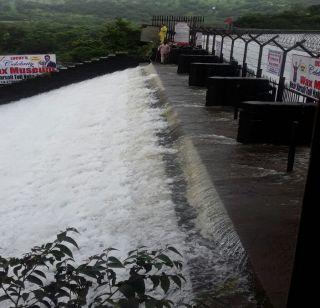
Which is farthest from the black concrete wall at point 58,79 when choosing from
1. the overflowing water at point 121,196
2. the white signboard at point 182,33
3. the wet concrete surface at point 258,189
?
the wet concrete surface at point 258,189

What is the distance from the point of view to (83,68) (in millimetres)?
21562

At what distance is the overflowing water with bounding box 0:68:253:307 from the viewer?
468 centimetres

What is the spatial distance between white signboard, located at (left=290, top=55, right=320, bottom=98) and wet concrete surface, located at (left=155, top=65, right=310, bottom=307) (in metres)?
1.01

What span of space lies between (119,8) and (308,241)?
110 meters

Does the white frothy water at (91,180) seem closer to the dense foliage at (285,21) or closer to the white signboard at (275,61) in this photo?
the white signboard at (275,61)

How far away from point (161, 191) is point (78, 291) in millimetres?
3765

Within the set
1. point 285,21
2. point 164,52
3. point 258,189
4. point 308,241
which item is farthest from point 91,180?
point 285,21

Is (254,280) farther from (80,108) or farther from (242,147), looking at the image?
(80,108)

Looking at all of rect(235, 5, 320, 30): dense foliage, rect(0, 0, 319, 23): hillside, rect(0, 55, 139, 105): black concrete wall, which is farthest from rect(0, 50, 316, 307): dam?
rect(0, 0, 319, 23): hillside

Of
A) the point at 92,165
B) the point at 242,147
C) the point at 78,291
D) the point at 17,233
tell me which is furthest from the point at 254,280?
the point at 92,165

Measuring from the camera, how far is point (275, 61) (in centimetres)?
963

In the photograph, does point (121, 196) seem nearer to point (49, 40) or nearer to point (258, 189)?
point (258, 189)

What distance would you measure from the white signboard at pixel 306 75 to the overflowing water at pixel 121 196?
2.07 metres

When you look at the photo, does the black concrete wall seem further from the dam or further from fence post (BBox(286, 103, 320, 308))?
fence post (BBox(286, 103, 320, 308))
